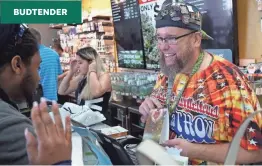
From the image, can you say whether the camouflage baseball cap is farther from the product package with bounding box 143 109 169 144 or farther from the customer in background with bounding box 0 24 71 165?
the customer in background with bounding box 0 24 71 165

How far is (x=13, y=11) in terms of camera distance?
3.43ft

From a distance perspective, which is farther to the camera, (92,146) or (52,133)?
(92,146)

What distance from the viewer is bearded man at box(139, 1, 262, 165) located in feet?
5.07

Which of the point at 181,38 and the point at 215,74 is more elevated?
the point at 181,38

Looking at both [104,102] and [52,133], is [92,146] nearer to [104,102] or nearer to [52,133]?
[52,133]

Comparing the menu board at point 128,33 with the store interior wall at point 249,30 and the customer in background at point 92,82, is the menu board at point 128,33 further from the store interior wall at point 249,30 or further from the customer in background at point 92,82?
the store interior wall at point 249,30

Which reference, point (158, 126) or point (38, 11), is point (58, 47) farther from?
point (38, 11)

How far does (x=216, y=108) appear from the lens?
1580 mm

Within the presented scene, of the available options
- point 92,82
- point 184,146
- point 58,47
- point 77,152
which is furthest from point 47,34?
point 77,152

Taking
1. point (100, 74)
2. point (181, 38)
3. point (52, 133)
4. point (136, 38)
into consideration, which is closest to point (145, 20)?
point (136, 38)

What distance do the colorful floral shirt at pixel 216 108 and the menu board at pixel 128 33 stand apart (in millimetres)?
2890

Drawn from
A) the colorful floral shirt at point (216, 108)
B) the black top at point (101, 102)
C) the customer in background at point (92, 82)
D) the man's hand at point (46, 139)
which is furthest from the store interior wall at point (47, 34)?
the man's hand at point (46, 139)

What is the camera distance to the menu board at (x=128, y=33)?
4574 millimetres

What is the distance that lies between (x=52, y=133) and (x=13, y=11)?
18.0 inches
